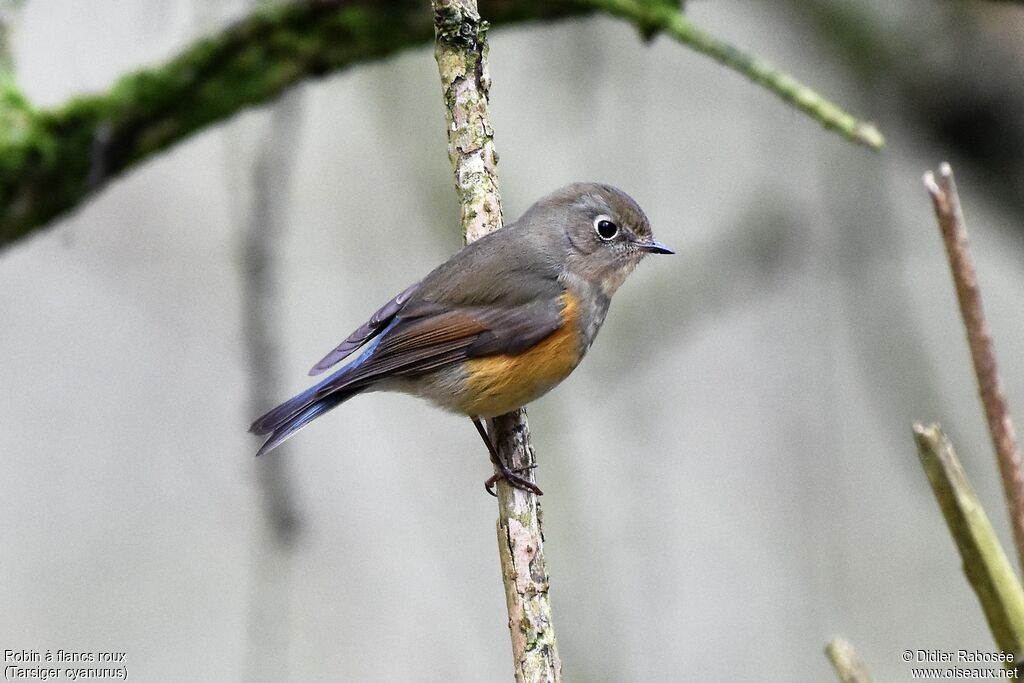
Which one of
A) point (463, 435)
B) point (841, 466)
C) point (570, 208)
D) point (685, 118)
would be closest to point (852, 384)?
point (841, 466)

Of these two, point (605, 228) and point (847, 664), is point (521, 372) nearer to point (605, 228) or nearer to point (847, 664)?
point (605, 228)

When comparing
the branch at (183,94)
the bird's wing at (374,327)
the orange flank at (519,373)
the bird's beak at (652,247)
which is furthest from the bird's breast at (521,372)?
the branch at (183,94)

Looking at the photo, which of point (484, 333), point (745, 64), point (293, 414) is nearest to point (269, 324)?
point (293, 414)

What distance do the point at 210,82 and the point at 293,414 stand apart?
4.70 feet

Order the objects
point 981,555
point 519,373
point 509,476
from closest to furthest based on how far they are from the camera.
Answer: point 981,555 < point 509,476 < point 519,373

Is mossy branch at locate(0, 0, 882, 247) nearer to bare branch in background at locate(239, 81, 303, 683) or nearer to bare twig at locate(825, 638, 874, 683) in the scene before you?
bare branch in background at locate(239, 81, 303, 683)

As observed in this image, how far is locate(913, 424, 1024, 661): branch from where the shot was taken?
1.32 metres

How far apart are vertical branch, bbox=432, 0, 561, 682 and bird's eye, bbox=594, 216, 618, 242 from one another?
53cm

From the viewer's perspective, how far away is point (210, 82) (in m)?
3.92

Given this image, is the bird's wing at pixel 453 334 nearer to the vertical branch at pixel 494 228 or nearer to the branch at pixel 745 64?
the vertical branch at pixel 494 228

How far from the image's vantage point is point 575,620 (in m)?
4.77

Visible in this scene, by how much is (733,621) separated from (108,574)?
396 centimetres

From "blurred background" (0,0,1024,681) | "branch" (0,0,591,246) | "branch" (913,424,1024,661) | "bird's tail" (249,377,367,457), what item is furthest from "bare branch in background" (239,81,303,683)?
"branch" (913,424,1024,661)

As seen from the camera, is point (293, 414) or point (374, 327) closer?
Result: point (293, 414)
